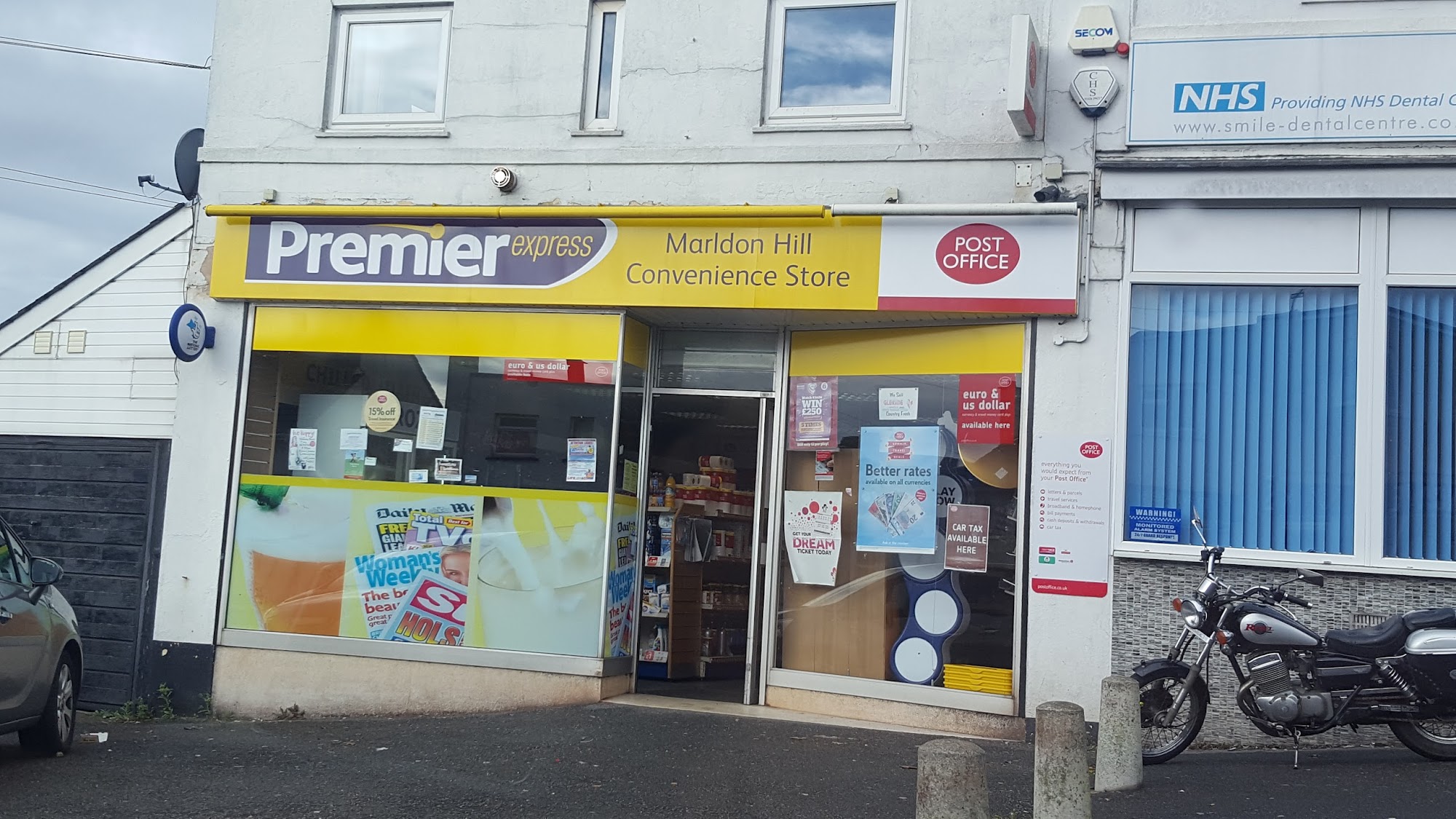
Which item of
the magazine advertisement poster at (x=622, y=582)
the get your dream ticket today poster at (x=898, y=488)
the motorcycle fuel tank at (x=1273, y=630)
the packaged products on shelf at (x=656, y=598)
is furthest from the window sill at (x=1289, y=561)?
the packaged products on shelf at (x=656, y=598)

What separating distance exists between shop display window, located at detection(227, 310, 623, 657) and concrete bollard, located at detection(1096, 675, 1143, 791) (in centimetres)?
399

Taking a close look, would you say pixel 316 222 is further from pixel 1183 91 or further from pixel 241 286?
Answer: pixel 1183 91

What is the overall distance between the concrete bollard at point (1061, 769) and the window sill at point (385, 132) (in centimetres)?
670

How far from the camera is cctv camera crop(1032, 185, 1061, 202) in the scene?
862cm

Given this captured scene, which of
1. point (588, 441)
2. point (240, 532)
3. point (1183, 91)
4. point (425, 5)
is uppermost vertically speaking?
point (425, 5)

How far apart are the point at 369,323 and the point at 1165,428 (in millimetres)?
6112

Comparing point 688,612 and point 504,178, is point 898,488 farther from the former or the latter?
point 504,178

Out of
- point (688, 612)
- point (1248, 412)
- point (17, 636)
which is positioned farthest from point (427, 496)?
point (1248, 412)

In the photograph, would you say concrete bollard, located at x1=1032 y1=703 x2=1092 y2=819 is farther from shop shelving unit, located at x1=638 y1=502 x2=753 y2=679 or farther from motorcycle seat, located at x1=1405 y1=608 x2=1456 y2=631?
shop shelving unit, located at x1=638 y1=502 x2=753 y2=679

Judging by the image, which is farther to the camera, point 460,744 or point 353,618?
point 353,618

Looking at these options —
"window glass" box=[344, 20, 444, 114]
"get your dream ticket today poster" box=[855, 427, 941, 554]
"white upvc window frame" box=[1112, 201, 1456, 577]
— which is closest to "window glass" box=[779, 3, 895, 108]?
"get your dream ticket today poster" box=[855, 427, 941, 554]

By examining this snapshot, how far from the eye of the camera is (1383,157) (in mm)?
8094

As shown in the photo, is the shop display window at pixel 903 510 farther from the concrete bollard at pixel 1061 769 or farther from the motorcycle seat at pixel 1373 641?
the concrete bollard at pixel 1061 769

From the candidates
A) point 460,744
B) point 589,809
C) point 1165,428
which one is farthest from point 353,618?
point 1165,428
